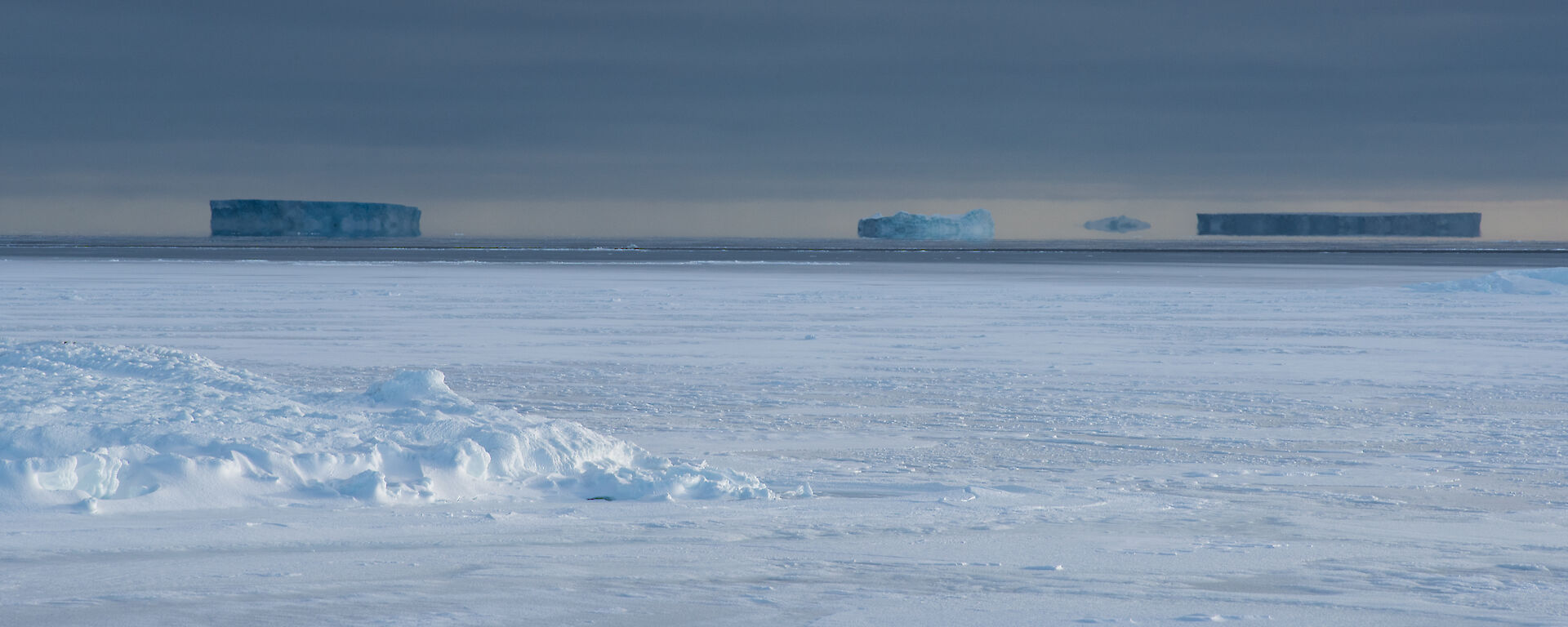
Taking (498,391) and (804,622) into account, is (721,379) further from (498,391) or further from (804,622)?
(804,622)

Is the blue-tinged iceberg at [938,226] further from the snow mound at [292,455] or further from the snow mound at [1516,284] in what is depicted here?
A: the snow mound at [292,455]

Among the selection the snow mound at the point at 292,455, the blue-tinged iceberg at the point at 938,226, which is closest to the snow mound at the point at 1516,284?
the snow mound at the point at 292,455

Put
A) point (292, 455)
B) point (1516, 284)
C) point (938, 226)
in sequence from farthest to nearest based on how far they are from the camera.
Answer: point (938, 226) → point (1516, 284) → point (292, 455)

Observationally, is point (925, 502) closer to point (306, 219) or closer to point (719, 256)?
point (719, 256)

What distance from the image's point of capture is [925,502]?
5.55 m

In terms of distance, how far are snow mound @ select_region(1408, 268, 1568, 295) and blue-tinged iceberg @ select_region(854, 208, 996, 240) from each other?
314 ft

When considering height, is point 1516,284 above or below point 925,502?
above

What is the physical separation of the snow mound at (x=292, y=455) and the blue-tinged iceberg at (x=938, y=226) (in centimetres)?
11635

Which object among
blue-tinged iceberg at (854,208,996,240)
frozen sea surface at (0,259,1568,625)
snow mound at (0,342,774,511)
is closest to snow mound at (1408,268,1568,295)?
frozen sea surface at (0,259,1568,625)

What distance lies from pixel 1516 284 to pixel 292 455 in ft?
76.0

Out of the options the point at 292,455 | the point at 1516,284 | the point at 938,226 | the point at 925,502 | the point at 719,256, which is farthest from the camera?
the point at 938,226

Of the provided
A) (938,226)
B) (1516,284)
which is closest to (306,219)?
(938,226)

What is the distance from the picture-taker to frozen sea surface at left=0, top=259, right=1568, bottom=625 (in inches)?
161

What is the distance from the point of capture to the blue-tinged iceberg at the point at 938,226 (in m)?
123
